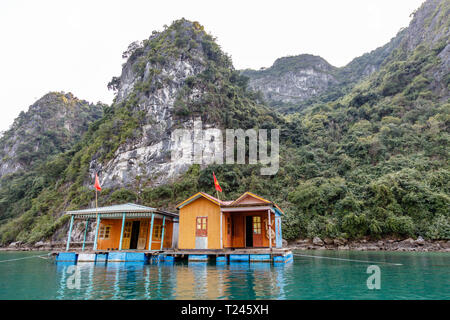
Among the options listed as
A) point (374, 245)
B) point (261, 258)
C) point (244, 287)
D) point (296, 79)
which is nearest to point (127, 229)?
point (261, 258)

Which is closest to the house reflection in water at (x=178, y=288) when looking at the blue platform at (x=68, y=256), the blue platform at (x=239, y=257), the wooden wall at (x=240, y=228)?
the blue platform at (x=239, y=257)

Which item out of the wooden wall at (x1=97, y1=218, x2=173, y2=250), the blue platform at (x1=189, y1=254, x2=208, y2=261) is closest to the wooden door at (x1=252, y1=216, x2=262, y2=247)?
the blue platform at (x1=189, y1=254, x2=208, y2=261)

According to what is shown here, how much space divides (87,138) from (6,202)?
1650cm

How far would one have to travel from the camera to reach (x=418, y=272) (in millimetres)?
10000

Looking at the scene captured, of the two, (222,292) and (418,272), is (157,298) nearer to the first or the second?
(222,292)

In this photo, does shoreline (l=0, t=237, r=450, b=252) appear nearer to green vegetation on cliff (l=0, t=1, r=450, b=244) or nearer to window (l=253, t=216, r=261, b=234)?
green vegetation on cliff (l=0, t=1, r=450, b=244)

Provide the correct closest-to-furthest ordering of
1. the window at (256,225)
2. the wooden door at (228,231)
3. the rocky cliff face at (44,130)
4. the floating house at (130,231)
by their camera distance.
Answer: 1. the wooden door at (228,231)
2. the window at (256,225)
3. the floating house at (130,231)
4. the rocky cliff face at (44,130)

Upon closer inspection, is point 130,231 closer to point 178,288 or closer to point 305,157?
point 178,288

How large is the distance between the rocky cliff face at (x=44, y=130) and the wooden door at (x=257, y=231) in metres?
55.5

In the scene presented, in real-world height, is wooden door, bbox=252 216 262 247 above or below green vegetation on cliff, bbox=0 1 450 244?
below

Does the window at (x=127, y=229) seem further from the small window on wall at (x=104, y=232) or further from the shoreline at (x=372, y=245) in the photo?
the shoreline at (x=372, y=245)

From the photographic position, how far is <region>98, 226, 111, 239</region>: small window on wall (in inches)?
656
